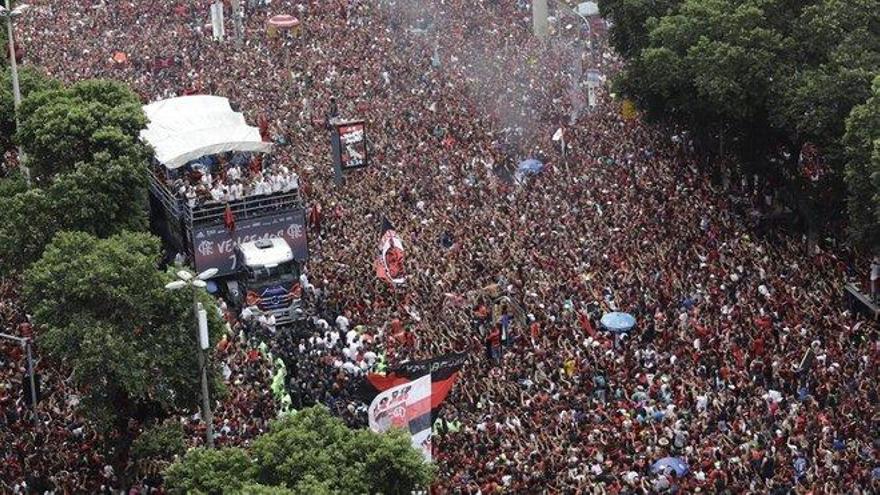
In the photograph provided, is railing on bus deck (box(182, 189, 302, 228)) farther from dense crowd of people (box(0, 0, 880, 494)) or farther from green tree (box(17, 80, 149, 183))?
green tree (box(17, 80, 149, 183))

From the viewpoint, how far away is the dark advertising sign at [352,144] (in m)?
51.9

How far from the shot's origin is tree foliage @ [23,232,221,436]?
34094 millimetres

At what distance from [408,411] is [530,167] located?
72.2 ft

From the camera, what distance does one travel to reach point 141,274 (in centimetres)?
3516

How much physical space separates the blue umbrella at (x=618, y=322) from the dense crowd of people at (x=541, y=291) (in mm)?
296

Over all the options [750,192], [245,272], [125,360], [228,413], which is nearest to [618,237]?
[750,192]

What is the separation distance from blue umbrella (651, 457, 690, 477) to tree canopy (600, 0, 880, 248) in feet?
44.8

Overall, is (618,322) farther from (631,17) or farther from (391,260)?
(631,17)

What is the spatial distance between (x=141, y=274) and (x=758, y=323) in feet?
46.2

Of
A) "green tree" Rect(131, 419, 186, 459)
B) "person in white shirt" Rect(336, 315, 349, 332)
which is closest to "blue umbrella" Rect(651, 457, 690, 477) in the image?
"green tree" Rect(131, 419, 186, 459)

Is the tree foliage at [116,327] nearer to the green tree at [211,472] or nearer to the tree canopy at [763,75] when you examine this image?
the green tree at [211,472]

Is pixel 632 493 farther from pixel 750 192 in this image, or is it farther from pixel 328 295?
pixel 750 192

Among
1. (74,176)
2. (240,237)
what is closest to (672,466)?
(74,176)

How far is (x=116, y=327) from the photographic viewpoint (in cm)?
3456
